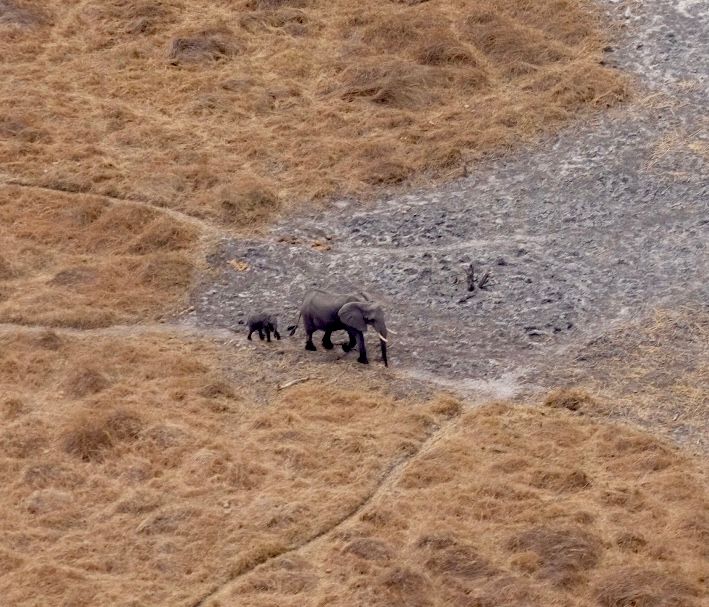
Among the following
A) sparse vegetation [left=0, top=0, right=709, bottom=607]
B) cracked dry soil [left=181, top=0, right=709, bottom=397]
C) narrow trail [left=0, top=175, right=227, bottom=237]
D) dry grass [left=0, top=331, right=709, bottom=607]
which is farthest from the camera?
narrow trail [left=0, top=175, right=227, bottom=237]

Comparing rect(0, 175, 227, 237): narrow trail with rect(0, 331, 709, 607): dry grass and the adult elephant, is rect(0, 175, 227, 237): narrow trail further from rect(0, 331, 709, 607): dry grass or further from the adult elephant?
rect(0, 331, 709, 607): dry grass

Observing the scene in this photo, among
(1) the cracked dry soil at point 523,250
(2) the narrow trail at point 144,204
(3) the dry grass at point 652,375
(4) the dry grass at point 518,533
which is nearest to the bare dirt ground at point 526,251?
(1) the cracked dry soil at point 523,250

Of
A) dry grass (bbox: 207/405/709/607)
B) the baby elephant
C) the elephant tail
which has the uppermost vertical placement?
the baby elephant

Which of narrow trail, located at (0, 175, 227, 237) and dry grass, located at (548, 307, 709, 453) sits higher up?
narrow trail, located at (0, 175, 227, 237)

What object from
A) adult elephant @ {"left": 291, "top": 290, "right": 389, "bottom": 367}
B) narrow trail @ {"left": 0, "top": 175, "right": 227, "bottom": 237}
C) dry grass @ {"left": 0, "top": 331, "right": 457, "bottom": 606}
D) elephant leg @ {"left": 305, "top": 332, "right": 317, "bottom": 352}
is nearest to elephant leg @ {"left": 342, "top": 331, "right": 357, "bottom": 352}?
adult elephant @ {"left": 291, "top": 290, "right": 389, "bottom": 367}

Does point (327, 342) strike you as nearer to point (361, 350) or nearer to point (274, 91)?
point (361, 350)

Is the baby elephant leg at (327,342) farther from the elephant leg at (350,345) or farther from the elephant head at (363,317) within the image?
the elephant head at (363,317)

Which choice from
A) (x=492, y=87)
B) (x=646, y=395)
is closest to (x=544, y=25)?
(x=492, y=87)
